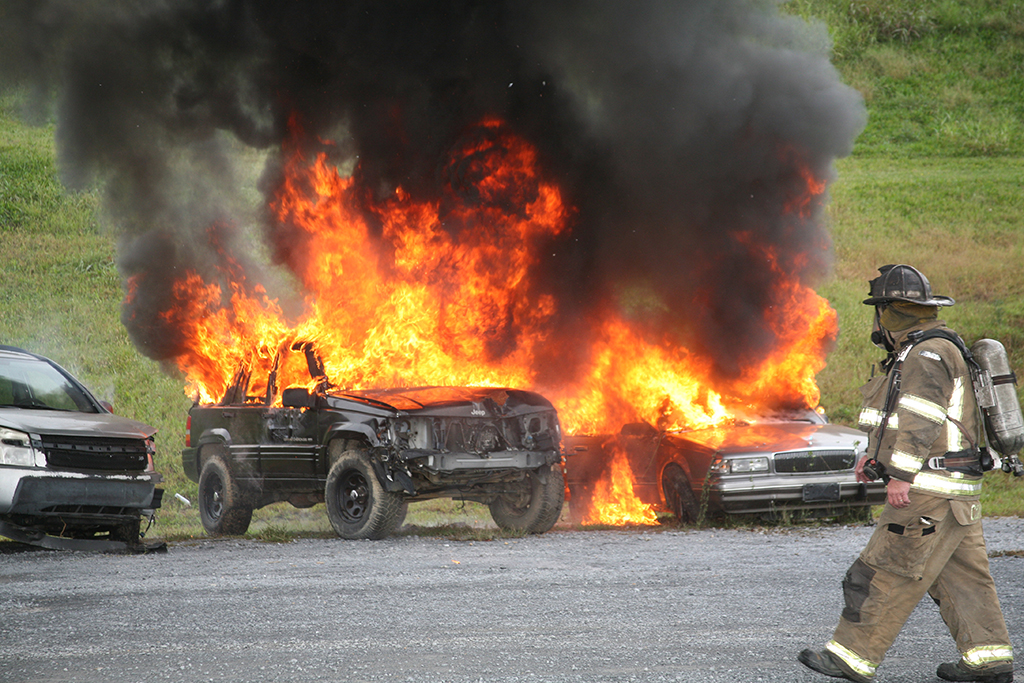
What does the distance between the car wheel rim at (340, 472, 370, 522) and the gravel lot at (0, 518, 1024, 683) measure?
424mm

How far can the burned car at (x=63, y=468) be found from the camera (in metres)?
8.45

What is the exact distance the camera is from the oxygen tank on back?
4621 millimetres

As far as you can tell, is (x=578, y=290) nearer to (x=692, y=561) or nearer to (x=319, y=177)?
(x=319, y=177)

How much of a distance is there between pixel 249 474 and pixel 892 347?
747 centimetres

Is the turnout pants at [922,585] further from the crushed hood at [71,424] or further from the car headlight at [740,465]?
the crushed hood at [71,424]

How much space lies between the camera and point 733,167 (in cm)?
1447

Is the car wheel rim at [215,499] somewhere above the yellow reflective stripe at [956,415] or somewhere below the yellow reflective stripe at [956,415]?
below

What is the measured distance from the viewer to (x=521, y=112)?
14992mm

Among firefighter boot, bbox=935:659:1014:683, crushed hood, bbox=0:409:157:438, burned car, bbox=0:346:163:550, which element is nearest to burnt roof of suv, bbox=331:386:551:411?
crushed hood, bbox=0:409:157:438

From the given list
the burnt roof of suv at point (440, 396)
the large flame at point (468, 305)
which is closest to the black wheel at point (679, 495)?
the large flame at point (468, 305)

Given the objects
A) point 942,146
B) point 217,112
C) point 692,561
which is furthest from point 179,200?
point 942,146

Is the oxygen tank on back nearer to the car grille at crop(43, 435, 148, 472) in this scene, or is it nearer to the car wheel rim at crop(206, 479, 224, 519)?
the car grille at crop(43, 435, 148, 472)

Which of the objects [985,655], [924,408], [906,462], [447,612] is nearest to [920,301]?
[924,408]

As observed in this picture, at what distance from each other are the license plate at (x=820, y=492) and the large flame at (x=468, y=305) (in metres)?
2.10
